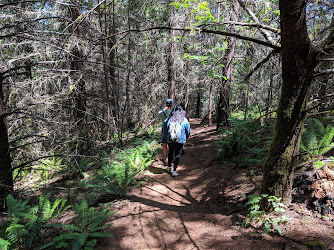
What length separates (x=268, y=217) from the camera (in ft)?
8.81

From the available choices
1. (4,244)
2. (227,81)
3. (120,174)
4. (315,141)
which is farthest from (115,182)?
(227,81)

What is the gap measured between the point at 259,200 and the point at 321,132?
1.99m

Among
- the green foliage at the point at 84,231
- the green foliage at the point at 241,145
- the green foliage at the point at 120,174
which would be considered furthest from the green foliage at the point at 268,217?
the green foliage at the point at 120,174

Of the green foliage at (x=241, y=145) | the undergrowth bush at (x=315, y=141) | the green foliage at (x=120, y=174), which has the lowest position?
the green foliage at (x=120, y=174)

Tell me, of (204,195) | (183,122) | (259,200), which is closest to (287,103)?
(259,200)

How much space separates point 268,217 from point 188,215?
1.46 m

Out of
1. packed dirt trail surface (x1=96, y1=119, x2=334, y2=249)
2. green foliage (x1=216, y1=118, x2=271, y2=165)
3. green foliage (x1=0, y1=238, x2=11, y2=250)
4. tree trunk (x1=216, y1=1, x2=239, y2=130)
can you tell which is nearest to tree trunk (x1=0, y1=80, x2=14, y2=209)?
green foliage (x1=0, y1=238, x2=11, y2=250)

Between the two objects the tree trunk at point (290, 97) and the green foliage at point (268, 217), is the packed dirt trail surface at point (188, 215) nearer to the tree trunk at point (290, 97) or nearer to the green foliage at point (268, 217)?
the green foliage at point (268, 217)

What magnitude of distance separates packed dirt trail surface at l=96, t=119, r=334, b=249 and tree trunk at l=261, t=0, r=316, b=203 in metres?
0.79

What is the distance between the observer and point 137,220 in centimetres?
347

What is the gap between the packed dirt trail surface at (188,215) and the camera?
2.67 m

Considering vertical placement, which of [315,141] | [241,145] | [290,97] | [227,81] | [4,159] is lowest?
[241,145]

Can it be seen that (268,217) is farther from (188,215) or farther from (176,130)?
(176,130)

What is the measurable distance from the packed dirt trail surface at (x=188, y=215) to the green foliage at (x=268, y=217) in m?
0.14
